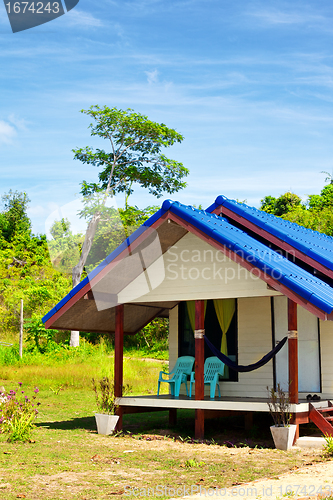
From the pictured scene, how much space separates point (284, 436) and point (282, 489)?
2.58 meters

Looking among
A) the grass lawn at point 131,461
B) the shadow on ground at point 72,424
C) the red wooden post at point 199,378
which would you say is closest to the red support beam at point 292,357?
the grass lawn at point 131,461

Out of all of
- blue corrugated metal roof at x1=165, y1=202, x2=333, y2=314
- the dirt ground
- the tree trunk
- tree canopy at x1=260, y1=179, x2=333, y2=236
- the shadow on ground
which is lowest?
the shadow on ground

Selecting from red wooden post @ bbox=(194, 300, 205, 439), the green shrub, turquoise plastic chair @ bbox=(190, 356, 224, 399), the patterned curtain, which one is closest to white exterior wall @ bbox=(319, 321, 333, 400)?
the patterned curtain

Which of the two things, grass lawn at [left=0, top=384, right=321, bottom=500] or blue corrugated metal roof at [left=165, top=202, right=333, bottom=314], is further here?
blue corrugated metal roof at [left=165, top=202, right=333, bottom=314]

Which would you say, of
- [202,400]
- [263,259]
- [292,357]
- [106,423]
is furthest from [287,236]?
[106,423]

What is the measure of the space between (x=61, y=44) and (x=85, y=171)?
58.4 ft

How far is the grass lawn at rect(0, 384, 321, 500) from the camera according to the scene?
19.3 ft

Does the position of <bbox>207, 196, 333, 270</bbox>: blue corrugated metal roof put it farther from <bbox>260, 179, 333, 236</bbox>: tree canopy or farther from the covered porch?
<bbox>260, 179, 333, 236</bbox>: tree canopy

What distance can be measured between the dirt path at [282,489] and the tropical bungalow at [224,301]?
7.03ft

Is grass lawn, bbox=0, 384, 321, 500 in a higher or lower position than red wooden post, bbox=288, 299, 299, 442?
lower

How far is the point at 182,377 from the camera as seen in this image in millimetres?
11281

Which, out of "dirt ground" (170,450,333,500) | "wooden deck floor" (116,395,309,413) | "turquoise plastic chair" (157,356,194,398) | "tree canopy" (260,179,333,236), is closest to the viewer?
"dirt ground" (170,450,333,500)

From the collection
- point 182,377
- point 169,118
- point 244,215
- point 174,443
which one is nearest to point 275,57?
point 244,215

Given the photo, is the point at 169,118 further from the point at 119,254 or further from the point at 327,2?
the point at 119,254
